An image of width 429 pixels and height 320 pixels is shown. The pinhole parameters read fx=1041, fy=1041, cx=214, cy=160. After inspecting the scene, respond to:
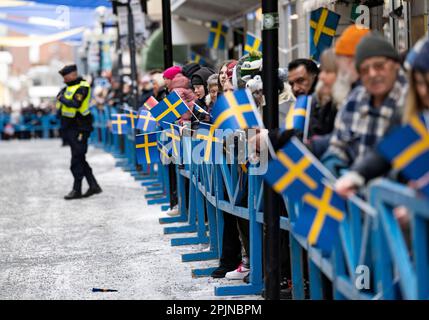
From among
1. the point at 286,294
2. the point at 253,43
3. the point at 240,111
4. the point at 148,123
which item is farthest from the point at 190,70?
the point at 240,111

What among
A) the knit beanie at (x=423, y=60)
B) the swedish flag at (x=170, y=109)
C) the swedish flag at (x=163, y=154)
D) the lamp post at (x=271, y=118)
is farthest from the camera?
the swedish flag at (x=163, y=154)

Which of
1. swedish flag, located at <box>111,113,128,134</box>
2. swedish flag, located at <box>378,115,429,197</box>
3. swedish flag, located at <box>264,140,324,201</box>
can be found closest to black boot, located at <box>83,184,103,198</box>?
swedish flag, located at <box>111,113,128,134</box>

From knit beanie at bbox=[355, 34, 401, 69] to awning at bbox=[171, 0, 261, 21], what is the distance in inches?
587

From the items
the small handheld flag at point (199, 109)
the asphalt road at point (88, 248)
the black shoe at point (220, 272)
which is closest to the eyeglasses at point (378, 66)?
the asphalt road at point (88, 248)

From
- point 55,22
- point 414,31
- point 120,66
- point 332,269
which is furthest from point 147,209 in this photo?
point 55,22

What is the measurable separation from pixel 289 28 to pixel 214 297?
10.5m

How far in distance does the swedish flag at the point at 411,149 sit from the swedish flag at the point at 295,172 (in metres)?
0.94

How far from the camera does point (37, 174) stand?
20.6 m

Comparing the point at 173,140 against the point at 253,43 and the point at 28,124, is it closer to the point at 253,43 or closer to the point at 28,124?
the point at 253,43

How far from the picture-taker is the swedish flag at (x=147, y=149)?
11.5m

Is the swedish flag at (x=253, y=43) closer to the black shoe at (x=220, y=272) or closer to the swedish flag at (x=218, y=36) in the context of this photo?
the black shoe at (x=220, y=272)

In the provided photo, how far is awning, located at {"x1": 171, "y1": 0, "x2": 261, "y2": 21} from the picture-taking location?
21.2 meters

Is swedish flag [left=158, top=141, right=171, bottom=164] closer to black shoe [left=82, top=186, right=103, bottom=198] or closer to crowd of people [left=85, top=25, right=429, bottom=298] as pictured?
black shoe [left=82, top=186, right=103, bottom=198]

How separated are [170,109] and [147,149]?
92cm
